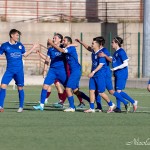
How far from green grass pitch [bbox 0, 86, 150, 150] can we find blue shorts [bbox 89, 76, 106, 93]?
62 cm

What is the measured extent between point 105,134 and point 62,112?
520cm

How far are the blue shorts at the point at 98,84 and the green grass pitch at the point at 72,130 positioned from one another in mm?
624

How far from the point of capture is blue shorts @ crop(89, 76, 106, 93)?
1950 cm

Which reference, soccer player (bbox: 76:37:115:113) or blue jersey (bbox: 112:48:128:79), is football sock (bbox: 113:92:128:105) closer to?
soccer player (bbox: 76:37:115:113)

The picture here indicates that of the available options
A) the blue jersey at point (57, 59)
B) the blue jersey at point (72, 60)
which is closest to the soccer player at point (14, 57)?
the blue jersey at point (72, 60)

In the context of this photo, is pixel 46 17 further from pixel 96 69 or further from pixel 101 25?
pixel 96 69

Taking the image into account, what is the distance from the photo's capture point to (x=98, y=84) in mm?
19500

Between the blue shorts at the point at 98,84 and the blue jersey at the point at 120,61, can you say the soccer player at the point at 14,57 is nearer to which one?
the blue shorts at the point at 98,84

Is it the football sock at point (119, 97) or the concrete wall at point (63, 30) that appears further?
the concrete wall at point (63, 30)

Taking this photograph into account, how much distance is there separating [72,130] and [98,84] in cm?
450

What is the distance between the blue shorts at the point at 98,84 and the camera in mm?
19500

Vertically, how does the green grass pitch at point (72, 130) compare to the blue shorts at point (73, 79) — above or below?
below

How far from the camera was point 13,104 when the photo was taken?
2264 centimetres

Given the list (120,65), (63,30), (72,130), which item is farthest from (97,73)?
(63,30)
